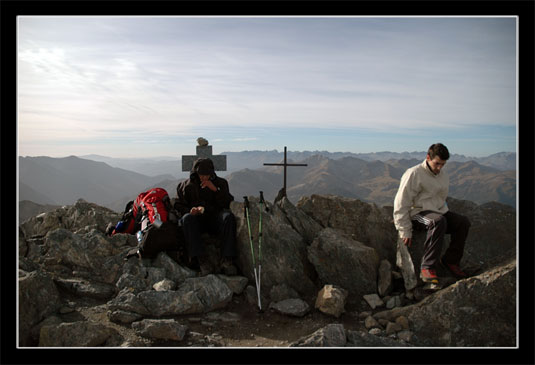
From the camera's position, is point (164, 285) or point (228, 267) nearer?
point (164, 285)

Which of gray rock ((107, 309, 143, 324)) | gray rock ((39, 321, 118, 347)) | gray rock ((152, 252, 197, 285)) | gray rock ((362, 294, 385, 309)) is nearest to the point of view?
gray rock ((39, 321, 118, 347))

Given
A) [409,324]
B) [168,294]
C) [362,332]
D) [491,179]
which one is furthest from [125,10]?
[491,179]

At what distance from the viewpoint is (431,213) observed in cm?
696

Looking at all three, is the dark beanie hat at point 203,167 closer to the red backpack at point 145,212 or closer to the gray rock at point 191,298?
the red backpack at point 145,212

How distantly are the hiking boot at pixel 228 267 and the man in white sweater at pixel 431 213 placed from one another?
Result: 12.3 ft

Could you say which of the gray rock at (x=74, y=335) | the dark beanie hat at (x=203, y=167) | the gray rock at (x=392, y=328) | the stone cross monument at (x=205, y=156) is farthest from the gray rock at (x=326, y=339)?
the stone cross monument at (x=205, y=156)

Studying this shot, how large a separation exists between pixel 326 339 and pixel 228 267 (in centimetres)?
317

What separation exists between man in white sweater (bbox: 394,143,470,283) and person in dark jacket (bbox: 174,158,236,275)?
3779 mm

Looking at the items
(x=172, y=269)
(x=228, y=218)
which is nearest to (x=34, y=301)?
(x=172, y=269)

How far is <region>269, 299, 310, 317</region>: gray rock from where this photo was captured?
6.71 meters

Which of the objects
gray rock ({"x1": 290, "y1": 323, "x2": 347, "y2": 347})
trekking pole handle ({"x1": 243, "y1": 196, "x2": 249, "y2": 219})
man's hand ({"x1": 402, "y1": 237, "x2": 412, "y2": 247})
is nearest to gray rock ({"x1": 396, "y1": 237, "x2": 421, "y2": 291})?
man's hand ({"x1": 402, "y1": 237, "x2": 412, "y2": 247})

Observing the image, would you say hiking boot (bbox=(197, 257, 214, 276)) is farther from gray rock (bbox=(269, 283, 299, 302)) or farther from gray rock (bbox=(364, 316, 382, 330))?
gray rock (bbox=(364, 316, 382, 330))

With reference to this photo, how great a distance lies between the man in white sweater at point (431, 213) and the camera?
6738 millimetres

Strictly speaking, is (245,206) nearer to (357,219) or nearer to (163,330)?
(357,219)
